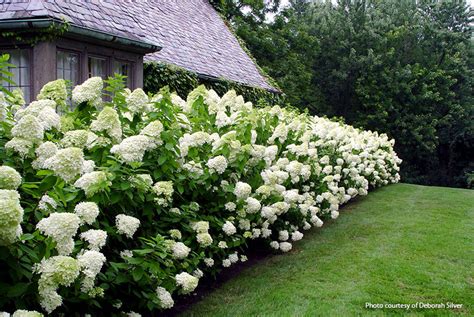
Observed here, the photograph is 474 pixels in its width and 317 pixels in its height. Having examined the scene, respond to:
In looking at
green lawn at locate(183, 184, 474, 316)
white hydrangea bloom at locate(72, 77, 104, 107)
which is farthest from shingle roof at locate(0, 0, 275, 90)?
green lawn at locate(183, 184, 474, 316)

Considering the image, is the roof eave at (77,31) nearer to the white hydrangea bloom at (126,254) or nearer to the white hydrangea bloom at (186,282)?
the white hydrangea bloom at (126,254)

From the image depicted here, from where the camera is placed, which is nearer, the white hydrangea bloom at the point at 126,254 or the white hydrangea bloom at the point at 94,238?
the white hydrangea bloom at the point at 94,238

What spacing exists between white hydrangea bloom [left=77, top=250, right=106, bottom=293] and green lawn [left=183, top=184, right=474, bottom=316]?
5.67 feet

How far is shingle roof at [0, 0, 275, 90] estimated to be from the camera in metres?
7.21

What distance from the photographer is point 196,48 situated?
43.1ft

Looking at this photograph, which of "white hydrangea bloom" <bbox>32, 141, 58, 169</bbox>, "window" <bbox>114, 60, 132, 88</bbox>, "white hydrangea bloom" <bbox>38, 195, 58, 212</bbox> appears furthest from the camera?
"window" <bbox>114, 60, 132, 88</bbox>

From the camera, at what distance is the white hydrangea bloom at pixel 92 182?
2.72 m

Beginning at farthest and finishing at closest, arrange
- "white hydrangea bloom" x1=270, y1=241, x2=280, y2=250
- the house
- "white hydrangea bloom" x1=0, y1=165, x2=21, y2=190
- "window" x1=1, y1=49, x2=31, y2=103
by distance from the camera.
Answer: "window" x1=1, y1=49, x2=31, y2=103, the house, "white hydrangea bloom" x1=270, y1=241, x2=280, y2=250, "white hydrangea bloom" x1=0, y1=165, x2=21, y2=190

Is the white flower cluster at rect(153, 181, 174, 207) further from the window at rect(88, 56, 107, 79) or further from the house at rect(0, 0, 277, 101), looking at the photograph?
the window at rect(88, 56, 107, 79)

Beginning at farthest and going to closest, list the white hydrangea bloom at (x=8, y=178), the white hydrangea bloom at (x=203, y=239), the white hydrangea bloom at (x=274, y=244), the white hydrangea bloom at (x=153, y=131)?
the white hydrangea bloom at (x=274, y=244), the white hydrangea bloom at (x=203, y=239), the white hydrangea bloom at (x=153, y=131), the white hydrangea bloom at (x=8, y=178)

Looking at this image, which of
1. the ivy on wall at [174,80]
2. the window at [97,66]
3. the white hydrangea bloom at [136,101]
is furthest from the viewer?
the ivy on wall at [174,80]

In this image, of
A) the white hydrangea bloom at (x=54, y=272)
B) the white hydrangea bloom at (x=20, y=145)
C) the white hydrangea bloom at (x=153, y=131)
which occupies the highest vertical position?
the white hydrangea bloom at (x=153, y=131)

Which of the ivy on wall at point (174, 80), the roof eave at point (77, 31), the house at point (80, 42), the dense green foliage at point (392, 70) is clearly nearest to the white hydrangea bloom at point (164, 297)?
the house at point (80, 42)

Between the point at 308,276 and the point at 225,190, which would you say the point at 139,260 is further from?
the point at 308,276
